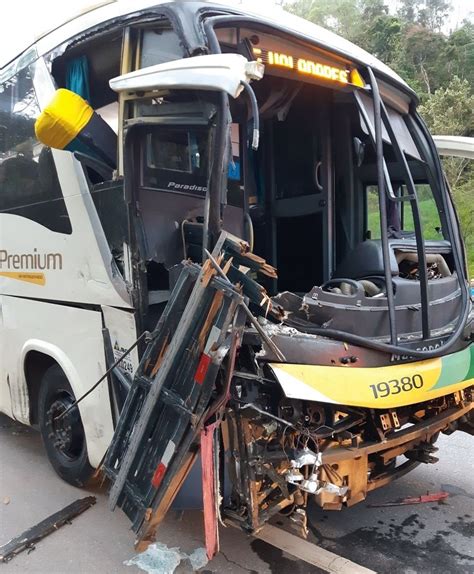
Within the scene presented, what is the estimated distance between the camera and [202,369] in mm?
2592

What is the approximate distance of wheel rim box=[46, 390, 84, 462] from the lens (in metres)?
4.08

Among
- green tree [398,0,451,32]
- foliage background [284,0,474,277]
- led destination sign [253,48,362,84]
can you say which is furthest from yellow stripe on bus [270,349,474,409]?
green tree [398,0,451,32]

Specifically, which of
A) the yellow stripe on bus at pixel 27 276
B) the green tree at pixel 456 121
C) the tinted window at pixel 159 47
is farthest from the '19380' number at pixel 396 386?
the green tree at pixel 456 121

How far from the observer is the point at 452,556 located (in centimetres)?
337

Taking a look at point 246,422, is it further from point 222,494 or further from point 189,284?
point 189,284

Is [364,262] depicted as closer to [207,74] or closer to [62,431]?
[207,74]

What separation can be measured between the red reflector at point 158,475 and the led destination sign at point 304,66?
2.27m

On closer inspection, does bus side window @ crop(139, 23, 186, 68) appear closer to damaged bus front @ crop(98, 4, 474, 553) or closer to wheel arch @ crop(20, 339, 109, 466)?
damaged bus front @ crop(98, 4, 474, 553)

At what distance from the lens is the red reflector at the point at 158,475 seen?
2727 millimetres

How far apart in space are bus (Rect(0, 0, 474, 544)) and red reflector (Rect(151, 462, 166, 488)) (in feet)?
0.52

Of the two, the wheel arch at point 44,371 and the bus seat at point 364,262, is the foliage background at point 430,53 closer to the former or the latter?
the bus seat at point 364,262

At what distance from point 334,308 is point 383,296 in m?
0.36

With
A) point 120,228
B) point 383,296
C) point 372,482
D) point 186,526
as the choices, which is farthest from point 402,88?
point 186,526

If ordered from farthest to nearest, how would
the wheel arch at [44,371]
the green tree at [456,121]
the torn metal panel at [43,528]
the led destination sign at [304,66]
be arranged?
the green tree at [456,121]
the wheel arch at [44,371]
the torn metal panel at [43,528]
the led destination sign at [304,66]
